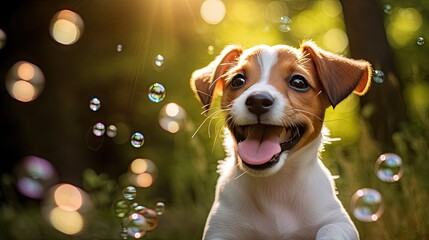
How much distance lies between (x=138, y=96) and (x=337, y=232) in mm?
10218

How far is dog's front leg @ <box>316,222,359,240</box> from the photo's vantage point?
435cm

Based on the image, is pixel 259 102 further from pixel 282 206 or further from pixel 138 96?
pixel 138 96

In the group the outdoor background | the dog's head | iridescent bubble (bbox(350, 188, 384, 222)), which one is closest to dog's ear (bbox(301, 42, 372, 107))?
the dog's head

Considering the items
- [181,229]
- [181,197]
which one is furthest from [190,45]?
[181,229]

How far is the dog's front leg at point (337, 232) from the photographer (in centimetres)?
435

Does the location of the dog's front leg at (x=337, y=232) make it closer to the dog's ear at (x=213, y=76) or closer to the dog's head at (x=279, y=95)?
the dog's head at (x=279, y=95)

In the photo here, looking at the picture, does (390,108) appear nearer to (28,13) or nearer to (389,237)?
(389,237)

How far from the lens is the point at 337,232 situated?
4.38m

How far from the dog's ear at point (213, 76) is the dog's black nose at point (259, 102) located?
0.75 metres

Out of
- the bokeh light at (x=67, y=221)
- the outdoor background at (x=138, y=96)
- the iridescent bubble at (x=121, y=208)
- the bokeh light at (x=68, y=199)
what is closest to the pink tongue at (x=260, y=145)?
the iridescent bubble at (x=121, y=208)

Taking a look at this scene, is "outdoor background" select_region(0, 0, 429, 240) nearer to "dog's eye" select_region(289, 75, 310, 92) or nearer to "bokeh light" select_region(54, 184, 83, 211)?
"bokeh light" select_region(54, 184, 83, 211)

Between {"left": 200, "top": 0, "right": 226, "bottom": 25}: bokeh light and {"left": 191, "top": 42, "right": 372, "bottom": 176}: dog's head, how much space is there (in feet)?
22.1

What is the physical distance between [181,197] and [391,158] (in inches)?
159

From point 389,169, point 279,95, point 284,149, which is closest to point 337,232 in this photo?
point 284,149
